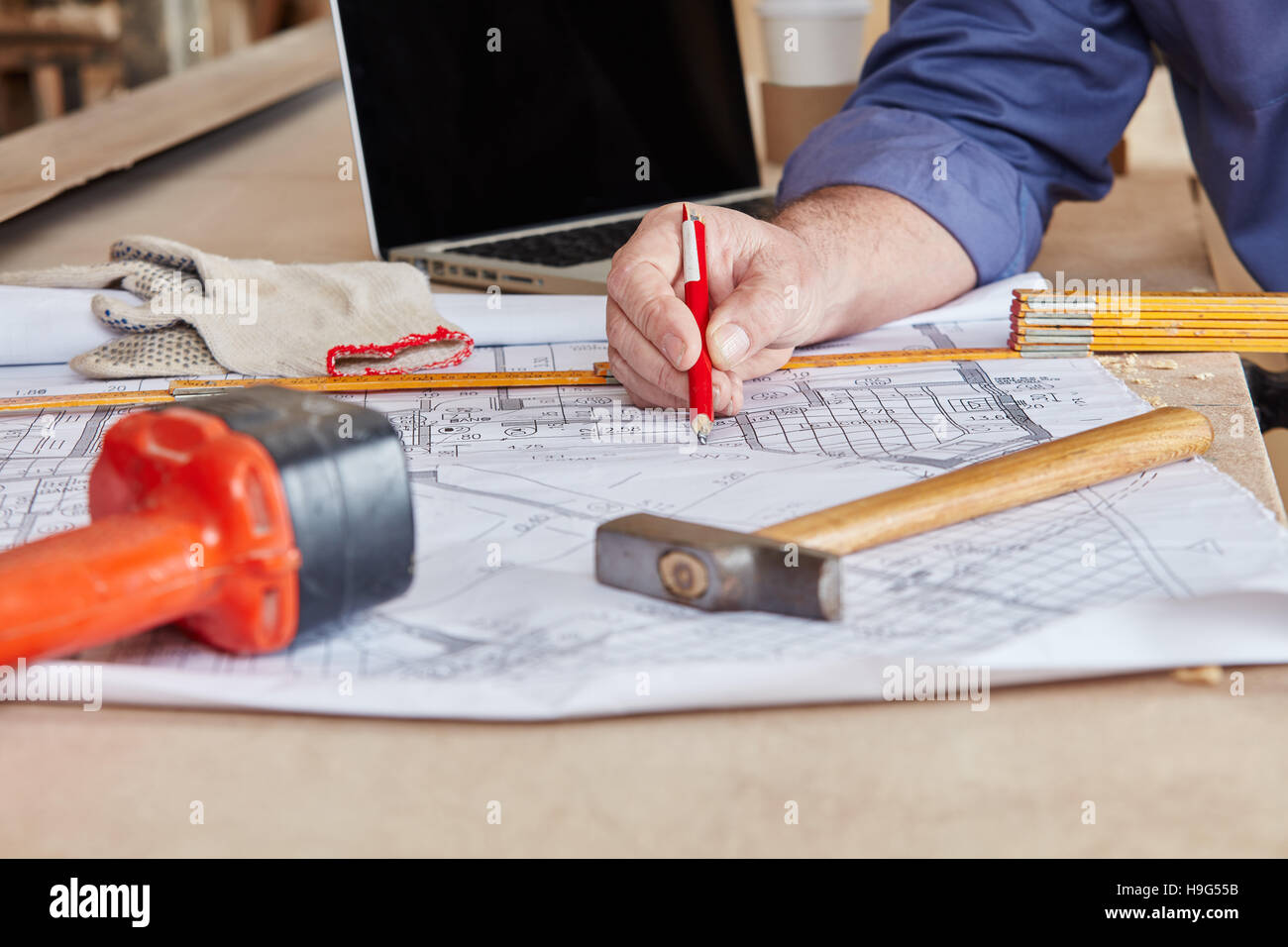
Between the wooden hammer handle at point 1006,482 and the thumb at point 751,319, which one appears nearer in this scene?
the wooden hammer handle at point 1006,482

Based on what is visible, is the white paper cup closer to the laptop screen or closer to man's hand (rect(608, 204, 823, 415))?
the laptop screen

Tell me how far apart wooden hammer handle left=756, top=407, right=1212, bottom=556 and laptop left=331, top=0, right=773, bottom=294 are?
58 centimetres

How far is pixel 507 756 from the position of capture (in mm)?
461

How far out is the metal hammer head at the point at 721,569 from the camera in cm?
51

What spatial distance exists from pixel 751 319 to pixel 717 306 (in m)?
0.04

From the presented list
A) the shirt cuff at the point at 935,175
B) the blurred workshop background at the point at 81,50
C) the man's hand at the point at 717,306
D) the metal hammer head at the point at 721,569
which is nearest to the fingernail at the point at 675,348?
the man's hand at the point at 717,306

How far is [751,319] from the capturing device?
0.83 metres

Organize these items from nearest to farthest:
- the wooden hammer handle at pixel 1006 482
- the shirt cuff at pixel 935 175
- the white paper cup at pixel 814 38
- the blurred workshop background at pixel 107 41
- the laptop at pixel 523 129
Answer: the wooden hammer handle at pixel 1006 482
the shirt cuff at pixel 935 175
the laptop at pixel 523 129
the white paper cup at pixel 814 38
the blurred workshop background at pixel 107 41

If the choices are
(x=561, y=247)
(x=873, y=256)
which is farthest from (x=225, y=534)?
(x=561, y=247)

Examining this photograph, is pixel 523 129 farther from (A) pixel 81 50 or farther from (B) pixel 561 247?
(A) pixel 81 50

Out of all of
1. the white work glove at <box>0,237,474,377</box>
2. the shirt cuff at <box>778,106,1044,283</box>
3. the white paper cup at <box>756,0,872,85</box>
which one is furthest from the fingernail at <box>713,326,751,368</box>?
the white paper cup at <box>756,0,872,85</box>

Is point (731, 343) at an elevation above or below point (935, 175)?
below

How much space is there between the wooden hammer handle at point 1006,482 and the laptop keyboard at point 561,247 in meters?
0.59

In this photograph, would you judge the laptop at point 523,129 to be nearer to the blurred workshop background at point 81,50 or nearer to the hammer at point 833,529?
the hammer at point 833,529
